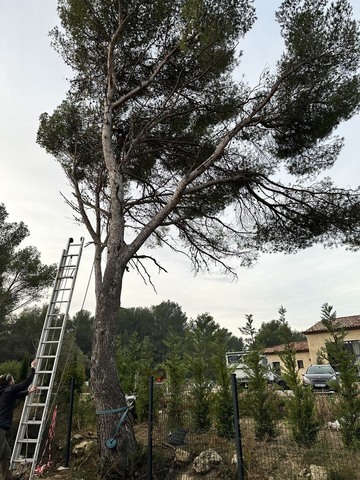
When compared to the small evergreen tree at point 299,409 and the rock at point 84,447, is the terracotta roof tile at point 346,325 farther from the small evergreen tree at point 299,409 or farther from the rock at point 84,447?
the rock at point 84,447

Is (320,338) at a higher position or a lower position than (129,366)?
higher

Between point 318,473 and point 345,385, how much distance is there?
5.50 ft

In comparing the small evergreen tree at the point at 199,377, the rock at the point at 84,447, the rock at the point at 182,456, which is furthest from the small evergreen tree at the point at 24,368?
the rock at the point at 182,456

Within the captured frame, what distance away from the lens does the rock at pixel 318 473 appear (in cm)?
416

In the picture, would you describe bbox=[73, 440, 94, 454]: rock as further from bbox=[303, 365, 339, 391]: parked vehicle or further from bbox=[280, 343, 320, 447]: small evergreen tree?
bbox=[303, 365, 339, 391]: parked vehicle

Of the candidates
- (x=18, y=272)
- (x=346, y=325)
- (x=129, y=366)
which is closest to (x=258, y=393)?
(x=129, y=366)

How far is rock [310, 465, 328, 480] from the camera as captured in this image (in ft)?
13.7

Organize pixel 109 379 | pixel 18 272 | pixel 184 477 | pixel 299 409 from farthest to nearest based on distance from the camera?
pixel 18 272
pixel 299 409
pixel 109 379
pixel 184 477

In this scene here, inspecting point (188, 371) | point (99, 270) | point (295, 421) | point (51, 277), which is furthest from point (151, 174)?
point (51, 277)

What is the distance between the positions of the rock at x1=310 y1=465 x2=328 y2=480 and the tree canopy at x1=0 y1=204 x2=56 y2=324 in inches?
619

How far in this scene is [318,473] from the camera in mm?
4207

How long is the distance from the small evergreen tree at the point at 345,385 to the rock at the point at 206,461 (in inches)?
74.8

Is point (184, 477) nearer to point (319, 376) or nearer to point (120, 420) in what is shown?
point (120, 420)

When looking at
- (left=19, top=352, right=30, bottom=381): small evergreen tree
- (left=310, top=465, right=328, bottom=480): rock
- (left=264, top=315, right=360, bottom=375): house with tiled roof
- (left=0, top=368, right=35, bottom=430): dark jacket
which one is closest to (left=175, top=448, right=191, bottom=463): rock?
(left=310, top=465, right=328, bottom=480): rock
